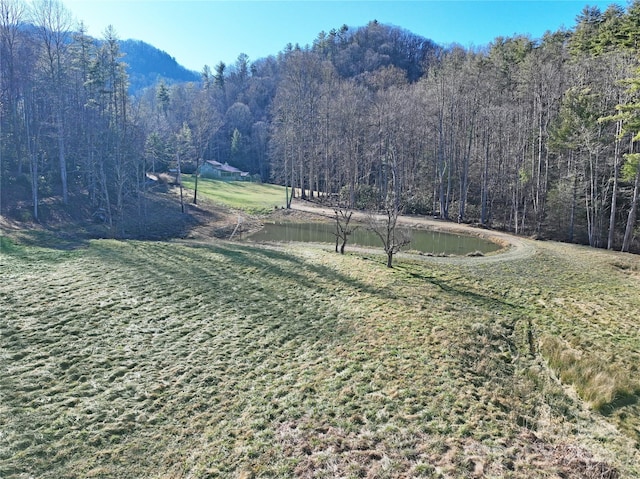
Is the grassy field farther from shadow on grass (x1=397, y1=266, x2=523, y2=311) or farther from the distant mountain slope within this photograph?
the distant mountain slope

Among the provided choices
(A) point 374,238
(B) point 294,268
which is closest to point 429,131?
(A) point 374,238

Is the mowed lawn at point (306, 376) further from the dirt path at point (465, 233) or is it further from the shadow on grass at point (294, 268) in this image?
the dirt path at point (465, 233)

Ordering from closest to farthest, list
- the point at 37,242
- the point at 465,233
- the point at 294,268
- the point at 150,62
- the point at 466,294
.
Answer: the point at 466,294 → the point at 294,268 → the point at 37,242 → the point at 465,233 → the point at 150,62

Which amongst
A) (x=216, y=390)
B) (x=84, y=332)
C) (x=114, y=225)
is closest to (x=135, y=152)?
(x=114, y=225)

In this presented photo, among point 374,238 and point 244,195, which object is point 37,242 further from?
point 244,195

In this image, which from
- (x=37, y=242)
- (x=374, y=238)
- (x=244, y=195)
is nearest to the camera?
(x=37, y=242)

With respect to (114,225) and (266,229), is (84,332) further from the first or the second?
(266,229)

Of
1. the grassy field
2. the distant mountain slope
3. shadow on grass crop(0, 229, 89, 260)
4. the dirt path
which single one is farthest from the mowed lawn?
the distant mountain slope
